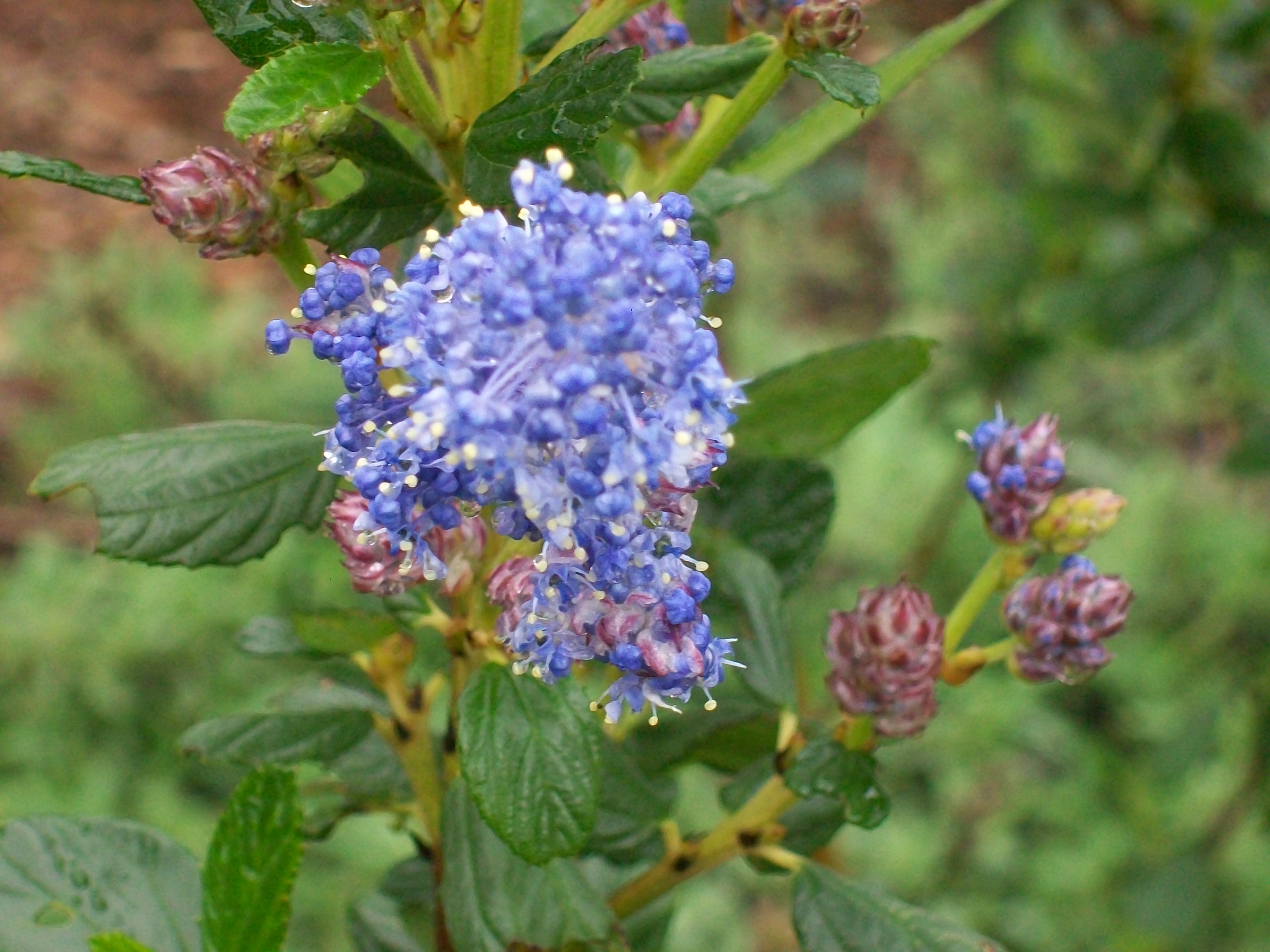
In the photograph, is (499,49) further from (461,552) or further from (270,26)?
(461,552)

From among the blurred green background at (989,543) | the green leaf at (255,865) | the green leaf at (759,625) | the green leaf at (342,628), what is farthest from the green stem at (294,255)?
the blurred green background at (989,543)

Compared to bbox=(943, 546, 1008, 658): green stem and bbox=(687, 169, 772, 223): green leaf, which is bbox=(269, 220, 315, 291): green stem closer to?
bbox=(687, 169, 772, 223): green leaf

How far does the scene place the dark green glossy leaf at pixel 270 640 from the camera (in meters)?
1.16

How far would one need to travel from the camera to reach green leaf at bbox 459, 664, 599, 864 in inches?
34.0

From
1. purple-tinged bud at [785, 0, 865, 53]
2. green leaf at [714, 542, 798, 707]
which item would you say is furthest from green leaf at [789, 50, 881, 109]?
green leaf at [714, 542, 798, 707]

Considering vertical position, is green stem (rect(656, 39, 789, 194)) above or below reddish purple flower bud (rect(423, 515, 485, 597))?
above

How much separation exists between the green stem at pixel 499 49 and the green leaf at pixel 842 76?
20 centimetres

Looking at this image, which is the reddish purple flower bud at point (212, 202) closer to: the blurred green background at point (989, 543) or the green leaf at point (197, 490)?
the green leaf at point (197, 490)

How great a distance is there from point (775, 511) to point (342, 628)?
49 centimetres

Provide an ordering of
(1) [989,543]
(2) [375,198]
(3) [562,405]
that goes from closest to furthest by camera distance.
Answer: (3) [562,405] < (2) [375,198] < (1) [989,543]

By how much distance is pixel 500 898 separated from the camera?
1035 mm

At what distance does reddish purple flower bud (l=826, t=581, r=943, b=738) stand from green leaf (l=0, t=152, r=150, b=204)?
0.65 metres

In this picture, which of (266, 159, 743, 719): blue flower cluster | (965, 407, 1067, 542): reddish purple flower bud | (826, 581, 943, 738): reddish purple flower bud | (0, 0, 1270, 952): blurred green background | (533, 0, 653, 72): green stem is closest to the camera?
(266, 159, 743, 719): blue flower cluster

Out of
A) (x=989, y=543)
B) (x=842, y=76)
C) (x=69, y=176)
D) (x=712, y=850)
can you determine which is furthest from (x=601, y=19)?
(x=989, y=543)
